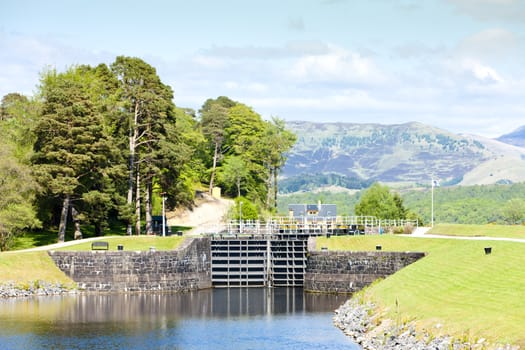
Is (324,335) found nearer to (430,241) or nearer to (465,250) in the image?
(465,250)

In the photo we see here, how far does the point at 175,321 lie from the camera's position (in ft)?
203

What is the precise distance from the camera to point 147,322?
61125 mm

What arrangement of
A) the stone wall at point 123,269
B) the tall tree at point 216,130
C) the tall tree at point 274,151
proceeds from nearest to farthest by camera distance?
the stone wall at point 123,269, the tall tree at point 274,151, the tall tree at point 216,130

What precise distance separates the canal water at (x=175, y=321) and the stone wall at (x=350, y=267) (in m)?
1.73

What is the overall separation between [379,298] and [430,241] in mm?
21408

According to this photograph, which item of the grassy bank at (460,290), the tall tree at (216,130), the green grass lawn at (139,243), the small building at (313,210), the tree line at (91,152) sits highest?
the tall tree at (216,130)

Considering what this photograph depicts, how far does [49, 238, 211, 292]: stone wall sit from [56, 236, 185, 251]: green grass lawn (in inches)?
90.6

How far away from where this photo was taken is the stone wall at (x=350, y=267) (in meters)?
75.8

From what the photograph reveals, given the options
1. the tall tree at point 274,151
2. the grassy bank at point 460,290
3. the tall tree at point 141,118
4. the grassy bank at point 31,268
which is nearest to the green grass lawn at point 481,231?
the grassy bank at point 460,290

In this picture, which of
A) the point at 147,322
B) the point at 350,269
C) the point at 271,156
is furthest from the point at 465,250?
the point at 271,156

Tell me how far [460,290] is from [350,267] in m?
23.4

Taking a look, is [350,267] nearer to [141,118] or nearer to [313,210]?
[141,118]

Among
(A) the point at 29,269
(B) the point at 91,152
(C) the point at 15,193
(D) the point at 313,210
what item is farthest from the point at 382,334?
(D) the point at 313,210

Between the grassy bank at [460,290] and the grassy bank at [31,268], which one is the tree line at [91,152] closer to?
the grassy bank at [31,268]
